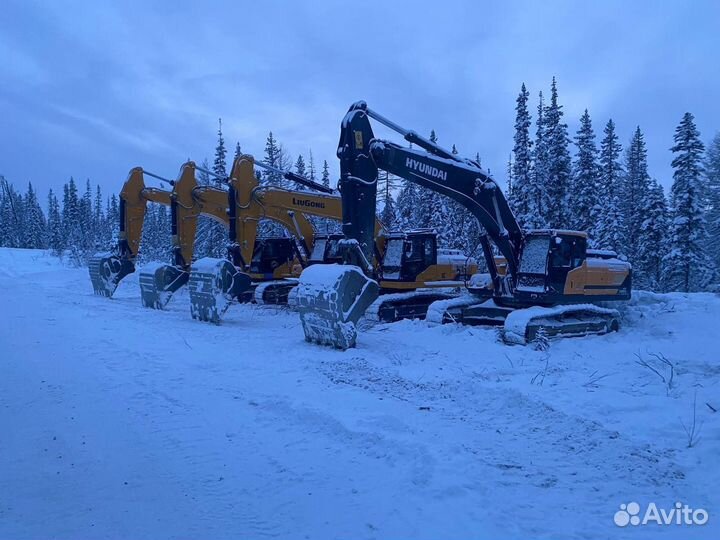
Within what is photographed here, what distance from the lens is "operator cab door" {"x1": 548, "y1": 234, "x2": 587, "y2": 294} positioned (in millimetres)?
12250

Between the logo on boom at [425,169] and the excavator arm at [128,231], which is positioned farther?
the excavator arm at [128,231]

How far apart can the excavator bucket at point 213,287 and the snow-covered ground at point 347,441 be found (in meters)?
4.50

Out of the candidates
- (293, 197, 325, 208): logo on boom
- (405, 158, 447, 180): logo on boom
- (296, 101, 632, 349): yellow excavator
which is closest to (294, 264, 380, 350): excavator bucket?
(296, 101, 632, 349): yellow excavator

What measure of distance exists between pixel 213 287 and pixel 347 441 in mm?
10112

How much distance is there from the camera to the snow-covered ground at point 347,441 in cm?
375

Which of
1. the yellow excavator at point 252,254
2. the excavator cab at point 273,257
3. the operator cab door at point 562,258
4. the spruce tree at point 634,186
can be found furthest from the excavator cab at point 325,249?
the spruce tree at point 634,186

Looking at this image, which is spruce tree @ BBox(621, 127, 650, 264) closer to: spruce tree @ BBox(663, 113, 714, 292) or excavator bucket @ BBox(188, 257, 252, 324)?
spruce tree @ BBox(663, 113, 714, 292)

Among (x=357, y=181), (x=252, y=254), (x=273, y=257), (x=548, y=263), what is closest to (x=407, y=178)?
(x=357, y=181)

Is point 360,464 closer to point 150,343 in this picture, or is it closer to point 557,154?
point 150,343

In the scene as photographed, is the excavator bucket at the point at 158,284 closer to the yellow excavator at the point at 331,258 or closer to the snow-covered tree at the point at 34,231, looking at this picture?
the yellow excavator at the point at 331,258

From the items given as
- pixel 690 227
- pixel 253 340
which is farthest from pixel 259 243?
pixel 690 227

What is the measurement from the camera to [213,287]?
14.5m

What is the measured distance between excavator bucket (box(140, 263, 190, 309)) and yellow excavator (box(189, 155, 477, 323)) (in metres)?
2.06

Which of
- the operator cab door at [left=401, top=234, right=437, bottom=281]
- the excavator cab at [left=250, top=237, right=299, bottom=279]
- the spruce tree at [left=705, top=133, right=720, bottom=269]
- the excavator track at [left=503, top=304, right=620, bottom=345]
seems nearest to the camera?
the excavator track at [left=503, top=304, right=620, bottom=345]
